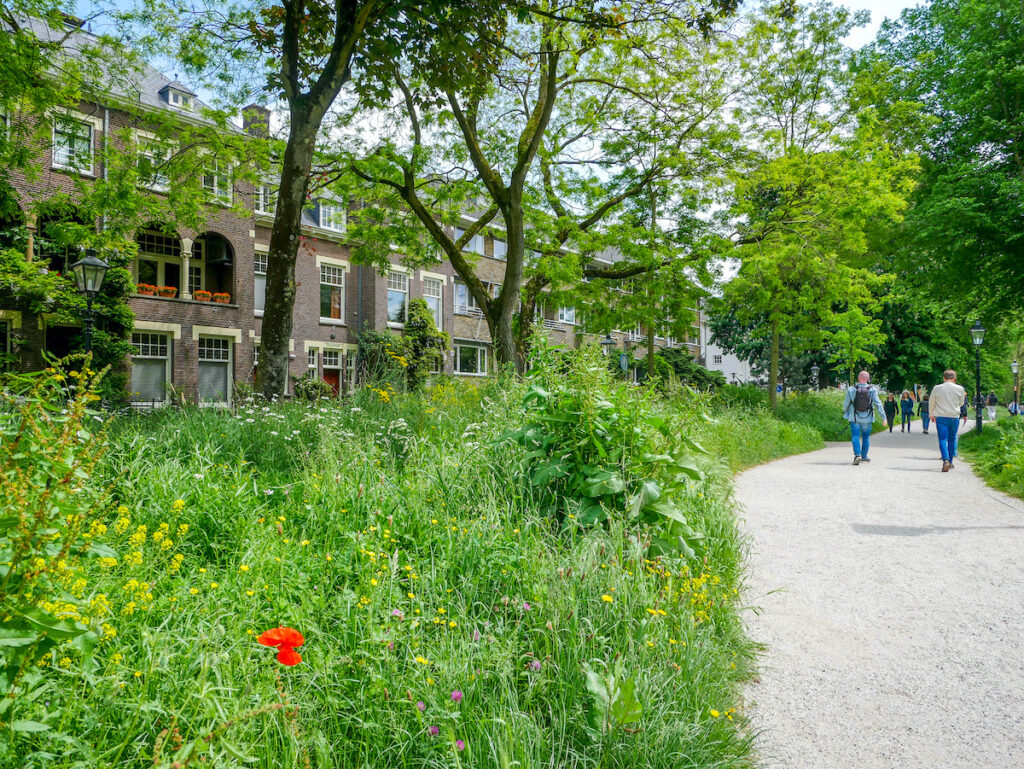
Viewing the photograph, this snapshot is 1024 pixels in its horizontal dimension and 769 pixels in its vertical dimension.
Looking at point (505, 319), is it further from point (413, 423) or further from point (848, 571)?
point (848, 571)

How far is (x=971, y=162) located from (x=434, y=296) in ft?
71.6

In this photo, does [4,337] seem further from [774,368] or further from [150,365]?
[774,368]

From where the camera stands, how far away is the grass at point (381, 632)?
79.9 inches

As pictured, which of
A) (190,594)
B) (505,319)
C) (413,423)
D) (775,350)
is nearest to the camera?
(190,594)

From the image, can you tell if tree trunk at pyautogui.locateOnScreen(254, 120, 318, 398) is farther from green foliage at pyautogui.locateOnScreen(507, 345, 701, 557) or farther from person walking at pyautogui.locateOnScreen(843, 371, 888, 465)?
person walking at pyautogui.locateOnScreen(843, 371, 888, 465)

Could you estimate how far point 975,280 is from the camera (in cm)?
1644

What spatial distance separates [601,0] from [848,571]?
23.8ft

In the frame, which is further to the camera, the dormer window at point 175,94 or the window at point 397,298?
the window at point 397,298

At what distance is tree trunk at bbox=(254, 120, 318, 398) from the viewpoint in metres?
8.39

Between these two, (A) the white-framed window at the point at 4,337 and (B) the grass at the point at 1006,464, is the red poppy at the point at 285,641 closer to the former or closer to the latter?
(B) the grass at the point at 1006,464

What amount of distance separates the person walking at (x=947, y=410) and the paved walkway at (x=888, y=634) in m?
3.61

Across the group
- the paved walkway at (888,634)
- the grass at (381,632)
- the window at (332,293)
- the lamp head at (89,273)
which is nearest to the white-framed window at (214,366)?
the window at (332,293)

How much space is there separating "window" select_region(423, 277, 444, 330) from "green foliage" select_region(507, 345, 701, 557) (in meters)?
26.6

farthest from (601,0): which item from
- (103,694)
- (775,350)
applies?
(775,350)
